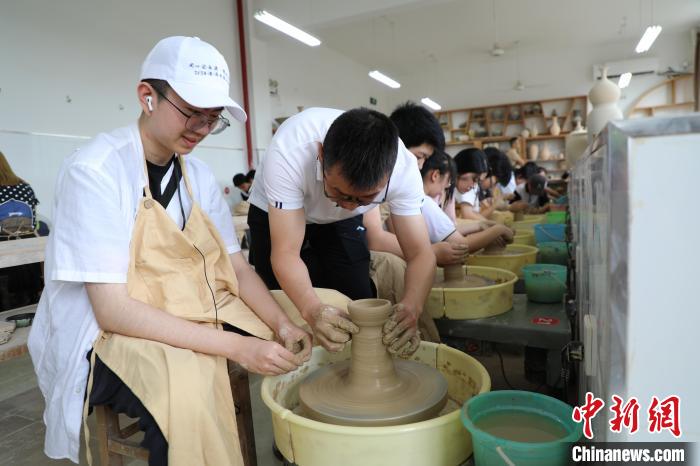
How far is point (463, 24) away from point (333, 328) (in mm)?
9798

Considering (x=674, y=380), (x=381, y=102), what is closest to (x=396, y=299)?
(x=674, y=380)

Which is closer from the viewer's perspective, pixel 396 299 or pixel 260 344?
pixel 260 344

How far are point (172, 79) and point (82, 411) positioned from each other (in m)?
0.96

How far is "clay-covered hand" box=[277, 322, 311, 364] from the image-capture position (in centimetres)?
150

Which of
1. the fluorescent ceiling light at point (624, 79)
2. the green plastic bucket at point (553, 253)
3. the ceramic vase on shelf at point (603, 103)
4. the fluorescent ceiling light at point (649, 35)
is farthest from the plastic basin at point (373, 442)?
the fluorescent ceiling light at point (624, 79)

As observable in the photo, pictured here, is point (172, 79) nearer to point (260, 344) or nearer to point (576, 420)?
point (260, 344)

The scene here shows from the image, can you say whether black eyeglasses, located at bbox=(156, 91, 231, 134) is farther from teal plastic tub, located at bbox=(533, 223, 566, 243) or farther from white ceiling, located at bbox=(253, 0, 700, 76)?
white ceiling, located at bbox=(253, 0, 700, 76)

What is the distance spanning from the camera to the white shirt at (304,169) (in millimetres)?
1697

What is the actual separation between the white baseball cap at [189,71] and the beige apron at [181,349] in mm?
295

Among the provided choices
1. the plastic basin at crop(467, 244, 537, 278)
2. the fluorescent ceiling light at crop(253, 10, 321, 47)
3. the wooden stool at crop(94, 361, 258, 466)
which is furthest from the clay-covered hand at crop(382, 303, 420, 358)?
the fluorescent ceiling light at crop(253, 10, 321, 47)

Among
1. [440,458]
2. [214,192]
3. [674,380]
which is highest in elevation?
[214,192]

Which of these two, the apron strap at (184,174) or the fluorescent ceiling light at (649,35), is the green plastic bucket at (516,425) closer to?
the apron strap at (184,174)

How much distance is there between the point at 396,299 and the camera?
254cm

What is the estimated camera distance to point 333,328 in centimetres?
146
